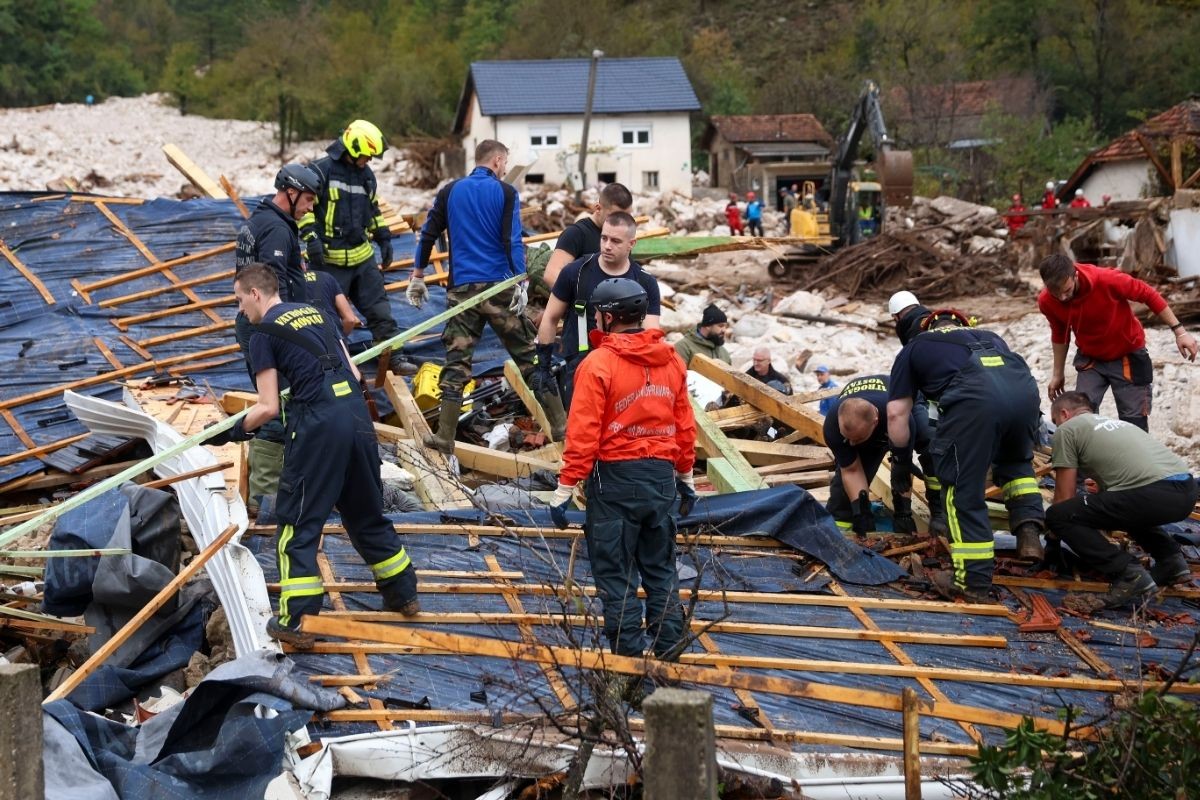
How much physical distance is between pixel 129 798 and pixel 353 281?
17.6 ft

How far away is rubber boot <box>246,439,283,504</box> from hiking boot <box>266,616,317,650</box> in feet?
6.50

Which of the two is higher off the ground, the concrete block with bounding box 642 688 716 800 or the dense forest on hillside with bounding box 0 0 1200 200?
the dense forest on hillside with bounding box 0 0 1200 200

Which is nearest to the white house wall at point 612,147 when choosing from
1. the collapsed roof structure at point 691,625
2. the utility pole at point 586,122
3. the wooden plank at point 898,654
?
the utility pole at point 586,122

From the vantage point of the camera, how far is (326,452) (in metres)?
5.27

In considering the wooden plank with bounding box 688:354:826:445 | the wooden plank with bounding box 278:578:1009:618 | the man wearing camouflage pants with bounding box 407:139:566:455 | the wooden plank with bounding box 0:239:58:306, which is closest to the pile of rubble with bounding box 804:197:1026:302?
the wooden plank with bounding box 688:354:826:445

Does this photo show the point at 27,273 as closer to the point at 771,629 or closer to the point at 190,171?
the point at 190,171

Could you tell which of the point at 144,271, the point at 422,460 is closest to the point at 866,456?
the point at 422,460

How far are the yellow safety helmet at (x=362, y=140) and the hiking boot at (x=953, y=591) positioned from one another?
4.59 m

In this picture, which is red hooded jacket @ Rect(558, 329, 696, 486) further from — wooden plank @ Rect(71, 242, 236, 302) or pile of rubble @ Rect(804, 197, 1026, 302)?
pile of rubble @ Rect(804, 197, 1026, 302)

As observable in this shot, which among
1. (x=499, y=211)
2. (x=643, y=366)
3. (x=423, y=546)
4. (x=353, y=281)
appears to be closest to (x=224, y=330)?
(x=353, y=281)

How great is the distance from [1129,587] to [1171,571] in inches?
14.2

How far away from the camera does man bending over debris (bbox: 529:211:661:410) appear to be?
6250 mm

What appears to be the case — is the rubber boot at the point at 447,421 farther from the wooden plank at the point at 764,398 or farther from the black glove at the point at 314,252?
the wooden plank at the point at 764,398

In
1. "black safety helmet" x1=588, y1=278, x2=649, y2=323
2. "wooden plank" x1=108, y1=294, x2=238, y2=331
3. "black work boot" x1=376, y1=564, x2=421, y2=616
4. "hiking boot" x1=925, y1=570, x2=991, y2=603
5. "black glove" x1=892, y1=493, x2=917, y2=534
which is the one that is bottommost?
"hiking boot" x1=925, y1=570, x2=991, y2=603
